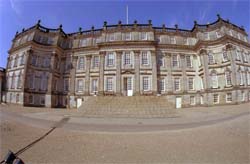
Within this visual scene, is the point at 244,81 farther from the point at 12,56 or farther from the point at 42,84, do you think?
the point at 12,56

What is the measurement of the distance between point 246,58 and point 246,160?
27428 millimetres

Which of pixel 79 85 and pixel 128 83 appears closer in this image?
pixel 128 83

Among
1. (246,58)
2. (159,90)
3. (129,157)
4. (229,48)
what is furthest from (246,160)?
(246,58)

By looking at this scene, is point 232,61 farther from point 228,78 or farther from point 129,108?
point 129,108

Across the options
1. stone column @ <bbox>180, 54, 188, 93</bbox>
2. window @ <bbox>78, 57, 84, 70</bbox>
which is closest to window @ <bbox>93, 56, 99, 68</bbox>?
window @ <bbox>78, 57, 84, 70</bbox>

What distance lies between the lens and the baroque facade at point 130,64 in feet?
78.0

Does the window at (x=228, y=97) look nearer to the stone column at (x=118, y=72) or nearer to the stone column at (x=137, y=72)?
the stone column at (x=137, y=72)

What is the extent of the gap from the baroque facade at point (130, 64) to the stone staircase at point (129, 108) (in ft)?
23.5

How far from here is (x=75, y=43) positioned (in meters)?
28.9

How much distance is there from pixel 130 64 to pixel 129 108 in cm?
1234

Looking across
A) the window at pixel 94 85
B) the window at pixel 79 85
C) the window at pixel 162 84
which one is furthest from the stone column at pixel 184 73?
the window at pixel 79 85

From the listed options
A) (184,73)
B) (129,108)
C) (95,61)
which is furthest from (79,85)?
(184,73)

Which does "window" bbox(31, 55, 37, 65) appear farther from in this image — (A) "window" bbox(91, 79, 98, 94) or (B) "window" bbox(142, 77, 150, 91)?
(B) "window" bbox(142, 77, 150, 91)

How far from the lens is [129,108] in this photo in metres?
14.6
